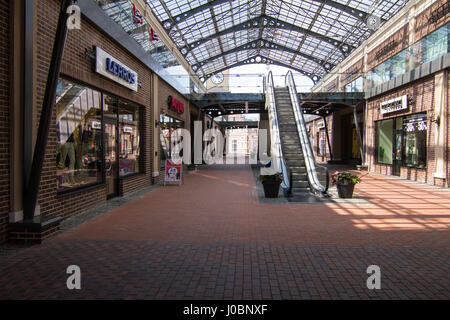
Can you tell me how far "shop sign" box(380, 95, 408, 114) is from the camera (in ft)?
48.5

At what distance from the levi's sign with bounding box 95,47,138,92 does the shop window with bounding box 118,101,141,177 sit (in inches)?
27.4

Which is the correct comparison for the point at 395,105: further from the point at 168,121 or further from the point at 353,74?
the point at 168,121

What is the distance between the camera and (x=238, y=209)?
8109mm

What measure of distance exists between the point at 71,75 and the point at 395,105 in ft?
47.6

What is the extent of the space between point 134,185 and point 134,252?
6.39m

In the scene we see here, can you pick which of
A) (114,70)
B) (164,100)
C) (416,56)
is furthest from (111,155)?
(416,56)

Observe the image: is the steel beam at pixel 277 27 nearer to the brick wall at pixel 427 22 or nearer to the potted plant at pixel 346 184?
the brick wall at pixel 427 22

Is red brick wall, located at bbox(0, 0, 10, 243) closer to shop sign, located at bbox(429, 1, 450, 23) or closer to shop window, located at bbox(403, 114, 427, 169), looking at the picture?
shop window, located at bbox(403, 114, 427, 169)

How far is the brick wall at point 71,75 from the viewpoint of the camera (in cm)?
600

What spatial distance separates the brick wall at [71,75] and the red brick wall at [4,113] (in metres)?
0.65

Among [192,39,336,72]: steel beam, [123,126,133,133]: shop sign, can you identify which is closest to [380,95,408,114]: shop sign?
→ [123,126,133,133]: shop sign

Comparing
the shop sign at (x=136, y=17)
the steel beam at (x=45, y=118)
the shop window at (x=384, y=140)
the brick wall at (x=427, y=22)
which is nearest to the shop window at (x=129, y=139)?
the shop sign at (x=136, y=17)

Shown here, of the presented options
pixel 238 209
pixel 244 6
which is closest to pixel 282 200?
pixel 238 209

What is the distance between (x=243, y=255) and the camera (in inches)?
187
